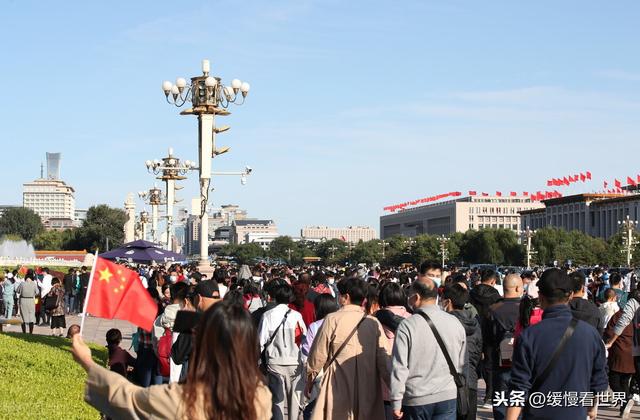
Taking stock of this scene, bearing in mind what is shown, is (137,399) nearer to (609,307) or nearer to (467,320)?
(467,320)

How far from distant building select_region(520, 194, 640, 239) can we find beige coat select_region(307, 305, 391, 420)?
103 meters

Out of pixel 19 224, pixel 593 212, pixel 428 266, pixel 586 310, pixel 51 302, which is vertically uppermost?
pixel 593 212

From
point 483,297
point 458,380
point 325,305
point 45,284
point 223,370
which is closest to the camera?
point 223,370

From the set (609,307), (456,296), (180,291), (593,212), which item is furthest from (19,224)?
(456,296)

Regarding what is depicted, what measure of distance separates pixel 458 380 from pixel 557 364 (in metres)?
1.20

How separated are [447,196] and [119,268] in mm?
172119

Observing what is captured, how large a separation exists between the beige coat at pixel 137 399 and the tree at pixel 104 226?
10768cm

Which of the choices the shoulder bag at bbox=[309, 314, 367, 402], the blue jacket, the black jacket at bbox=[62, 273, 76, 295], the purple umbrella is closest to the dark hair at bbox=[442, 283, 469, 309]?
the shoulder bag at bbox=[309, 314, 367, 402]

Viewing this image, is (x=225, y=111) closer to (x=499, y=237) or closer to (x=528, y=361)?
(x=528, y=361)

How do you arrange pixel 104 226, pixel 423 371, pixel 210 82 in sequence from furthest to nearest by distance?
1. pixel 104 226
2. pixel 210 82
3. pixel 423 371

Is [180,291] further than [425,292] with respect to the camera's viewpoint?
Yes

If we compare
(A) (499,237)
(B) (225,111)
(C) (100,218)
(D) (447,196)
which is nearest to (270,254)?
(D) (447,196)

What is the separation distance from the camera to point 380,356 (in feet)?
22.3

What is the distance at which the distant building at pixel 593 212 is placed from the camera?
109 m
